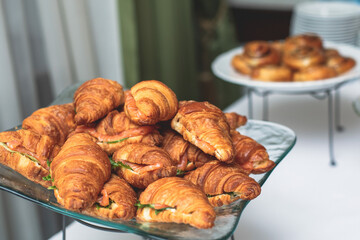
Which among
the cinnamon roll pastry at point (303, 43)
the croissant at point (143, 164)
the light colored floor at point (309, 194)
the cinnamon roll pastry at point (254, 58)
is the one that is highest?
the croissant at point (143, 164)

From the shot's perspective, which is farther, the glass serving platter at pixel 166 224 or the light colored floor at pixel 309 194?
the light colored floor at pixel 309 194

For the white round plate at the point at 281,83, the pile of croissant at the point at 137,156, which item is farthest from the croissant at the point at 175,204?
the white round plate at the point at 281,83

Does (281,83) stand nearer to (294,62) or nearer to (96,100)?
(294,62)

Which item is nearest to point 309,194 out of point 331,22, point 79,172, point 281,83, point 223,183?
point 281,83

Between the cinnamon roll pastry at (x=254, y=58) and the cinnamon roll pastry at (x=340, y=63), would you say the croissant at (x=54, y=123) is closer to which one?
the cinnamon roll pastry at (x=254, y=58)

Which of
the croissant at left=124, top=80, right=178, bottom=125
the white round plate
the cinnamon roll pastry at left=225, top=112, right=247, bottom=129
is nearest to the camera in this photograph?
the croissant at left=124, top=80, right=178, bottom=125

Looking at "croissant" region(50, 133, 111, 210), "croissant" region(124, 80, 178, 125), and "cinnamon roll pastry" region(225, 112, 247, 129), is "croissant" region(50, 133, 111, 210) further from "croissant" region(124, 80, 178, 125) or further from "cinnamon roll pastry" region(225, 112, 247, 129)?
"cinnamon roll pastry" region(225, 112, 247, 129)

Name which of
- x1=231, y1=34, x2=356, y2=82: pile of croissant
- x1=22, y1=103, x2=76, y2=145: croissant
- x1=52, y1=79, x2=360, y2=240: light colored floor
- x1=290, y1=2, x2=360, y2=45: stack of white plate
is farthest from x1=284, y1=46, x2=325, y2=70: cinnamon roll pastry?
x1=22, y1=103, x2=76, y2=145: croissant
